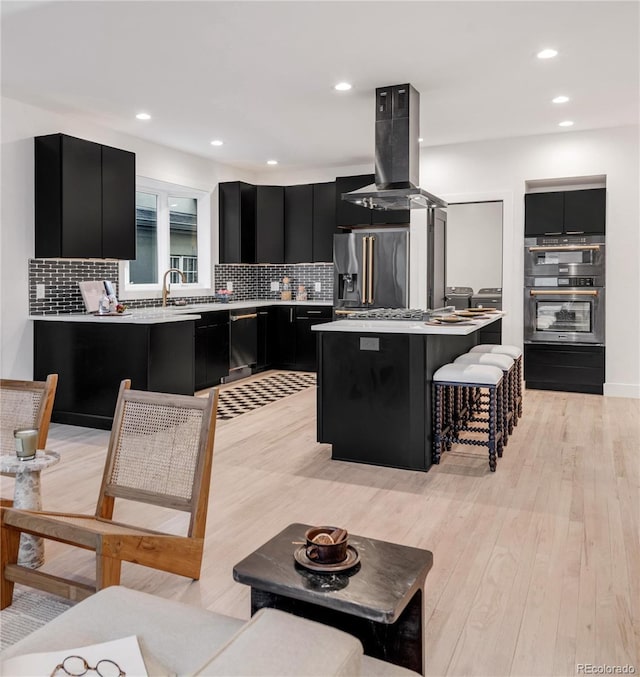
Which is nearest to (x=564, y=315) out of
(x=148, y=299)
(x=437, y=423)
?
(x=437, y=423)

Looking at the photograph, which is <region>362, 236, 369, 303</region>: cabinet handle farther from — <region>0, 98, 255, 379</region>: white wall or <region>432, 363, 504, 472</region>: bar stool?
<region>0, 98, 255, 379</region>: white wall

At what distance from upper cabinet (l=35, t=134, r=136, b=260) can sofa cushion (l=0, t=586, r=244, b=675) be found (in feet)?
13.9

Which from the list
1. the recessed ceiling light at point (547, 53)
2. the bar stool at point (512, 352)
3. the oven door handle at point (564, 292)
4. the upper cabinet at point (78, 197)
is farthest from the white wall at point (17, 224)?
the oven door handle at point (564, 292)

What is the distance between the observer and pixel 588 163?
6199 mm

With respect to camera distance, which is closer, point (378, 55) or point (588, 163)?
point (378, 55)

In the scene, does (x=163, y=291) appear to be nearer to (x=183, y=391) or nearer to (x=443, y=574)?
(x=183, y=391)

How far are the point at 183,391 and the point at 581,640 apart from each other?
155 inches

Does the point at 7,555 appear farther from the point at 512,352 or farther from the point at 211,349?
the point at 211,349

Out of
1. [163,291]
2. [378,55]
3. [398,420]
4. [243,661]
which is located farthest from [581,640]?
[163,291]

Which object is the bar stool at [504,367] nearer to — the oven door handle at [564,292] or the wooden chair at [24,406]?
the oven door handle at [564,292]

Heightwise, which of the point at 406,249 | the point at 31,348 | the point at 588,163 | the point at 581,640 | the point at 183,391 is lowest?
the point at 581,640

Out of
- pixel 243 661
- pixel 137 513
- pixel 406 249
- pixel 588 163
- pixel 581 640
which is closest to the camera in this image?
pixel 243 661

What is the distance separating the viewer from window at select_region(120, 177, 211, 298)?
6590 millimetres

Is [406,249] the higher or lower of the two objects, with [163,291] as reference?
higher
